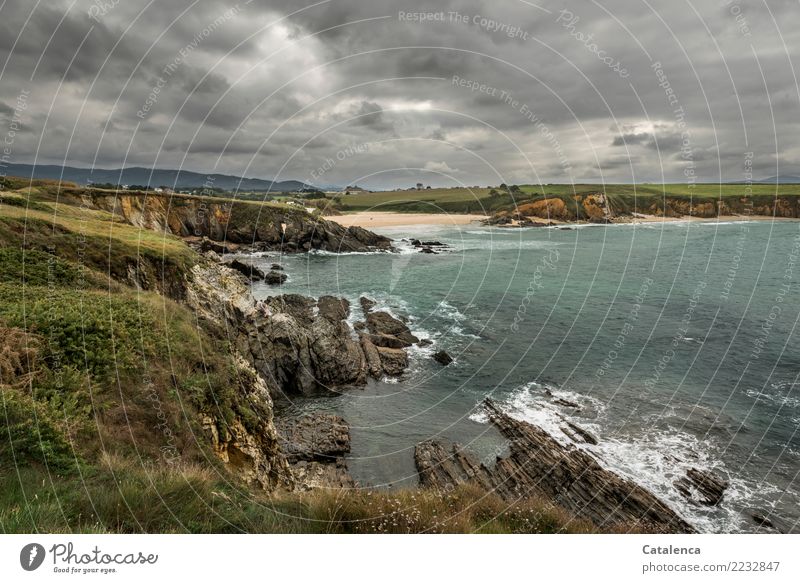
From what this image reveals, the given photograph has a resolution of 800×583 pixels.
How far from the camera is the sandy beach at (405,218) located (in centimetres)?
12838

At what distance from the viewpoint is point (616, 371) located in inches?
1011

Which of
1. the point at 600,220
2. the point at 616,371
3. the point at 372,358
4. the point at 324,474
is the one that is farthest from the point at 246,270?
the point at 600,220

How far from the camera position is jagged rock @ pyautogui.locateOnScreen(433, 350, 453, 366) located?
27.2 metres

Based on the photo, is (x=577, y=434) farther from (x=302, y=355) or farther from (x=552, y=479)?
(x=302, y=355)

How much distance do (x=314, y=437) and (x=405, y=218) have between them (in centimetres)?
12908

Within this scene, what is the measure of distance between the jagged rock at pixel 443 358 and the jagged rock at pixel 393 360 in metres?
2.17

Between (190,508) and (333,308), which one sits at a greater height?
(190,508)

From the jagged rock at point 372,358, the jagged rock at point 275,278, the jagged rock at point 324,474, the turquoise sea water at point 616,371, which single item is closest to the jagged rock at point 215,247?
the jagged rock at point 275,278

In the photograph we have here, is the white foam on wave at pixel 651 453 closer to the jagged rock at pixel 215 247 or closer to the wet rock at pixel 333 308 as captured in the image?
the wet rock at pixel 333 308

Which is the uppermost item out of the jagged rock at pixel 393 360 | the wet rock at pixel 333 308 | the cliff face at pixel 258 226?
the cliff face at pixel 258 226

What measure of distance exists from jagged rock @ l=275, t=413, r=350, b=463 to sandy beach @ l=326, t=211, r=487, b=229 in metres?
105

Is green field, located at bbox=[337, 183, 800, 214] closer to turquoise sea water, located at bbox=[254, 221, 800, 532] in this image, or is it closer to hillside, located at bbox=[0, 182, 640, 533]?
turquoise sea water, located at bbox=[254, 221, 800, 532]

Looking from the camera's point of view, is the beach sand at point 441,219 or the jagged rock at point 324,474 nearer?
the jagged rock at point 324,474

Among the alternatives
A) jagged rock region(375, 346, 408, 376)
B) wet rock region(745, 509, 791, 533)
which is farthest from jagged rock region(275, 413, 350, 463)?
wet rock region(745, 509, 791, 533)
